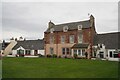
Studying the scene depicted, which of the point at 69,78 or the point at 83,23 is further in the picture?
the point at 83,23

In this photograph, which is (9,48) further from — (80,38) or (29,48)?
(80,38)

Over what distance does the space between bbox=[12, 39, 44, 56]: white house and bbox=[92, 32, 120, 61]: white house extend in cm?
1984

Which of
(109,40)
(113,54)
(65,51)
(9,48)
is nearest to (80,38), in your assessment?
(65,51)

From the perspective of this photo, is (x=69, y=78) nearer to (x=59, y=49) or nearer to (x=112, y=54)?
(x=112, y=54)

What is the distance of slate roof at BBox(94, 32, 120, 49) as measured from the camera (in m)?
40.1

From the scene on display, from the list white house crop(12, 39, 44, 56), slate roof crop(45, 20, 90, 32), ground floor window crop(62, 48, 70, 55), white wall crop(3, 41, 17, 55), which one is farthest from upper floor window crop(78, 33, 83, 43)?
white wall crop(3, 41, 17, 55)

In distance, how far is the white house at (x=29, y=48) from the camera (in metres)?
58.1

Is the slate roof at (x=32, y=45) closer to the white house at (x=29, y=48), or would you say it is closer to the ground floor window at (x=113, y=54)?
the white house at (x=29, y=48)

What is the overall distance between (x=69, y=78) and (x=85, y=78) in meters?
1.11

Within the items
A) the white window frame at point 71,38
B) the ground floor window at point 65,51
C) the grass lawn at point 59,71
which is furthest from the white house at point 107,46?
the grass lawn at point 59,71

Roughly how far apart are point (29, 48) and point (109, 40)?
92.0 feet

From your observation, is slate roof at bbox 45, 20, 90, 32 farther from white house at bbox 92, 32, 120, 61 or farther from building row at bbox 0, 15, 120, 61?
white house at bbox 92, 32, 120, 61

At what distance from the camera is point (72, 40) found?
45.2 m

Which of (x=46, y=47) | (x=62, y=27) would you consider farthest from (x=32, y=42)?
(x=62, y=27)
